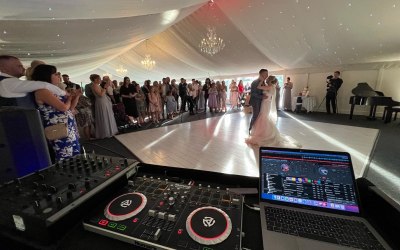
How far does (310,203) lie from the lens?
2.16 ft

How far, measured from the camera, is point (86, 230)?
579 millimetres

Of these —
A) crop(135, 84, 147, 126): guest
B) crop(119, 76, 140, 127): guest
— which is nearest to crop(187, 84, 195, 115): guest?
crop(135, 84, 147, 126): guest

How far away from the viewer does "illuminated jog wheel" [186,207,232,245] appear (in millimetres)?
492

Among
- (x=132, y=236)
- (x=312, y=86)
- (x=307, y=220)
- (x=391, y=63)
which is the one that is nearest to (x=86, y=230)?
(x=132, y=236)

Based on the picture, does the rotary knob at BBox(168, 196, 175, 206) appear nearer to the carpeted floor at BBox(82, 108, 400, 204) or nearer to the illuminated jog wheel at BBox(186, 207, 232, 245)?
the illuminated jog wheel at BBox(186, 207, 232, 245)

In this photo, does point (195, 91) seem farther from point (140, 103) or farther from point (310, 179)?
point (310, 179)

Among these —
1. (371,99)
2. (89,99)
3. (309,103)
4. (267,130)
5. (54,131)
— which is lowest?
(267,130)

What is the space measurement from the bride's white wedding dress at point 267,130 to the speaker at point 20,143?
10.7 ft

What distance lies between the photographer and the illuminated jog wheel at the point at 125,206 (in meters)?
0.58

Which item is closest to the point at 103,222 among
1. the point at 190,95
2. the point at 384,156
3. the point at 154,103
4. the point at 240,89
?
the point at 384,156

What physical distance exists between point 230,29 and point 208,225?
6.76 meters

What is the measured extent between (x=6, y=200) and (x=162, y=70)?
1281 centimetres

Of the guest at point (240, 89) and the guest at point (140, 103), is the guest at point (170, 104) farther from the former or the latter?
the guest at point (240, 89)

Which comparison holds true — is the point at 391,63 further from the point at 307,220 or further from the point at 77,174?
the point at 77,174
